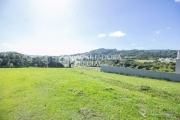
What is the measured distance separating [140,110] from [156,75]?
10.4 m

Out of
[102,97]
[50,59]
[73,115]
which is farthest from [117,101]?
[50,59]

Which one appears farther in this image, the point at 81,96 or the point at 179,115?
the point at 81,96

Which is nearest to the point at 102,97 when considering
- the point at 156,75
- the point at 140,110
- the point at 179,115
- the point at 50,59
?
the point at 140,110

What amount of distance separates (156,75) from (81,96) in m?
10.7

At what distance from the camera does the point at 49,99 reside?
6043 mm

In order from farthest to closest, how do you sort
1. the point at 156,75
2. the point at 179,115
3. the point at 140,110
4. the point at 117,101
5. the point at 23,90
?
the point at 156,75 → the point at 23,90 → the point at 117,101 → the point at 140,110 → the point at 179,115

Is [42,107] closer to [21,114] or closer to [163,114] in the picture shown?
[21,114]

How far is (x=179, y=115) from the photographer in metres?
4.46

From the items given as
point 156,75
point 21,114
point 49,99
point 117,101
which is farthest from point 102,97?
point 156,75

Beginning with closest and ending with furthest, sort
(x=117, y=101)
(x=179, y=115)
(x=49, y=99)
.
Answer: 1. (x=179, y=115)
2. (x=117, y=101)
3. (x=49, y=99)

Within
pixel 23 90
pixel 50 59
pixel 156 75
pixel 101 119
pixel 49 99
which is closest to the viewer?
pixel 101 119

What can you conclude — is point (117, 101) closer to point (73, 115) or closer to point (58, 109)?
point (73, 115)

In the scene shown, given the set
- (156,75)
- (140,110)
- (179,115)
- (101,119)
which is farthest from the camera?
(156,75)

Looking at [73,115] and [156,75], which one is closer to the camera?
[73,115]
